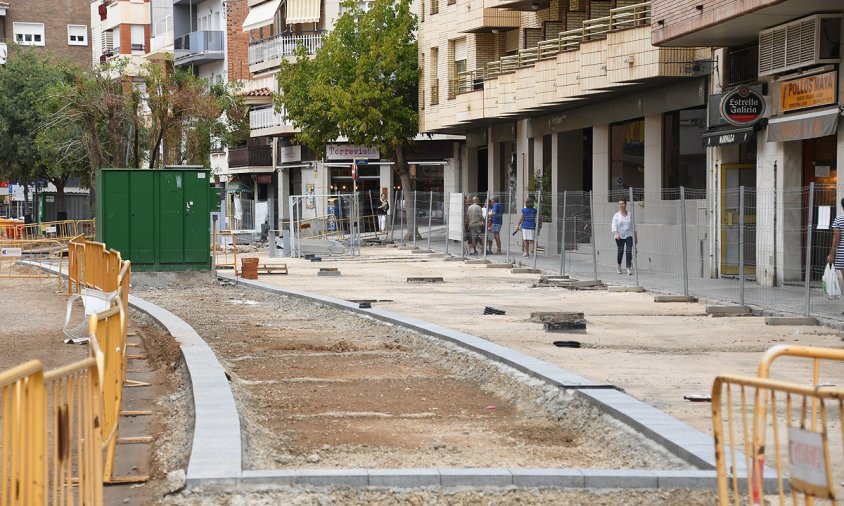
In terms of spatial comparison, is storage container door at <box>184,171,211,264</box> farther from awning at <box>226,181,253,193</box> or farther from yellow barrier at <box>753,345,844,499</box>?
awning at <box>226,181,253,193</box>

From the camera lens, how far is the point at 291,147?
68.5 m

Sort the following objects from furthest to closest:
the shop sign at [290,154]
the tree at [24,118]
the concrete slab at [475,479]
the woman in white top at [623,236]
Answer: the shop sign at [290,154] → the tree at [24,118] → the woman in white top at [623,236] → the concrete slab at [475,479]

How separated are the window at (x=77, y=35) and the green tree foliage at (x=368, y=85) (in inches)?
1882

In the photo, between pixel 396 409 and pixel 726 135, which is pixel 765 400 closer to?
pixel 396 409

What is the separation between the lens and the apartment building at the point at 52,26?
92.4 m

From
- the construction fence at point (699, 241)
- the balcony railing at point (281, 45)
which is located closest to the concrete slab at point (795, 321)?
the construction fence at point (699, 241)

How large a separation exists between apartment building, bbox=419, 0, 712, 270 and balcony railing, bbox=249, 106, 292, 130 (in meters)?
15.5

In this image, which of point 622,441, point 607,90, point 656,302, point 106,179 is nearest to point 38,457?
point 622,441

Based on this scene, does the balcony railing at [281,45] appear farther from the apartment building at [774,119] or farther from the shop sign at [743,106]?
the shop sign at [743,106]

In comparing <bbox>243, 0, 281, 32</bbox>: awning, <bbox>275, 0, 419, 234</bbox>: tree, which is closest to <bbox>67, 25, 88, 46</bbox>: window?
<bbox>243, 0, 281, 32</bbox>: awning

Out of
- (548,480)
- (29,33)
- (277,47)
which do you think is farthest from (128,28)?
(548,480)

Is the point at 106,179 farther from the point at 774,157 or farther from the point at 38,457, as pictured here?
the point at 38,457

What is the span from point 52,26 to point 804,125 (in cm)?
8069

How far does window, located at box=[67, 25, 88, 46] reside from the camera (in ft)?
316
